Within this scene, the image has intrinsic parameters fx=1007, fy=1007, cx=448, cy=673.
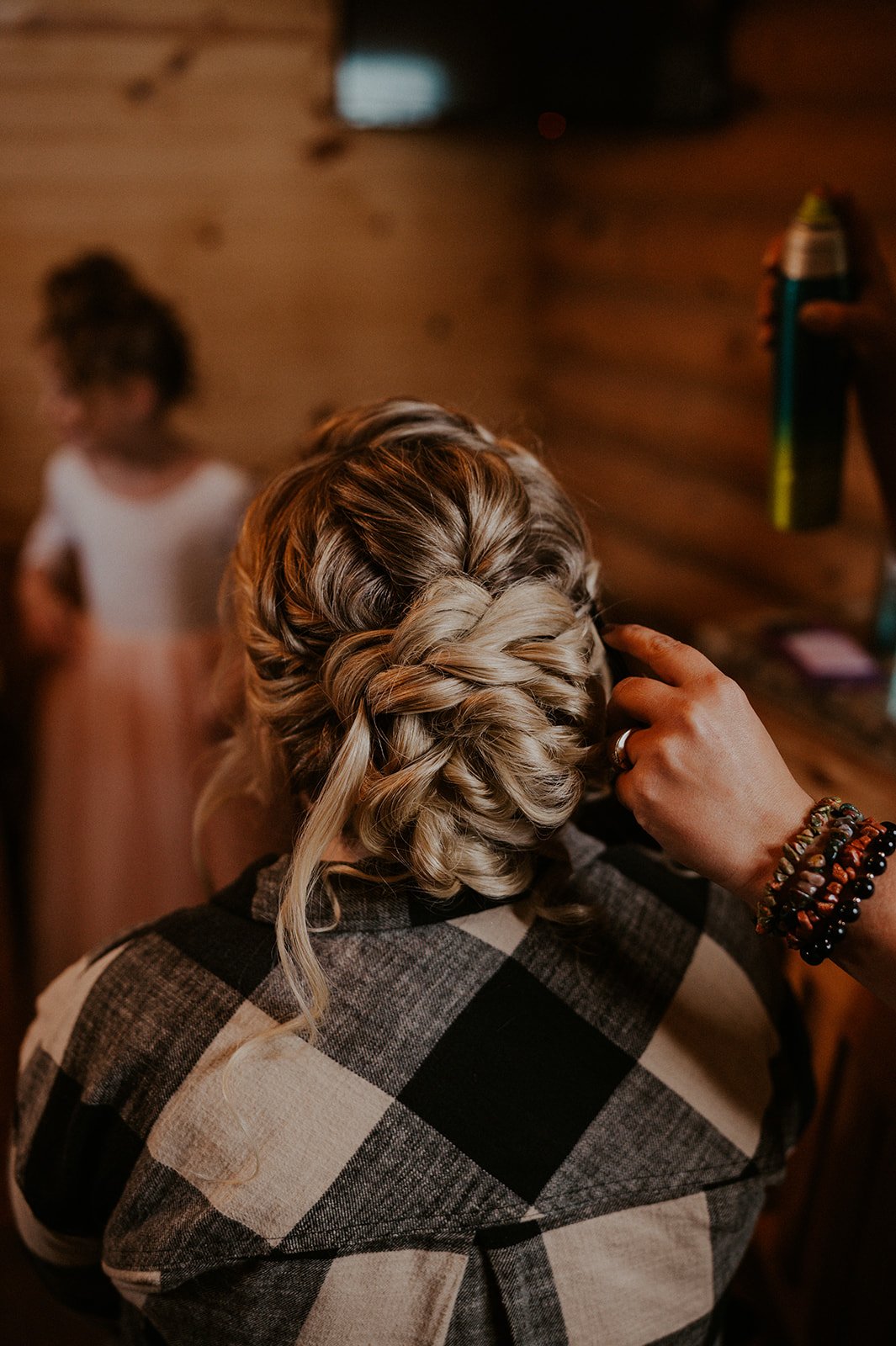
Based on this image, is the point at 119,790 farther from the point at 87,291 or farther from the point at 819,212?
the point at 819,212

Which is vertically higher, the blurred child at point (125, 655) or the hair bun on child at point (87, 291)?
the hair bun on child at point (87, 291)

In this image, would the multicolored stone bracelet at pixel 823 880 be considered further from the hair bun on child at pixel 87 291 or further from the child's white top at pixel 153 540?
the hair bun on child at pixel 87 291

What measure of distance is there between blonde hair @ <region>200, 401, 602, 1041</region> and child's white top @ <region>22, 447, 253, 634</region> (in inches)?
54.3

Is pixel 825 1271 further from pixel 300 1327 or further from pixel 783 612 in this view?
pixel 783 612

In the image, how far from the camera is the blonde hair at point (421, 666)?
64 cm

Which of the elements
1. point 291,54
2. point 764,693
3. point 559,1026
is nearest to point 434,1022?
point 559,1026

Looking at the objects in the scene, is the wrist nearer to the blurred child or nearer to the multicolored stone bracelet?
the multicolored stone bracelet

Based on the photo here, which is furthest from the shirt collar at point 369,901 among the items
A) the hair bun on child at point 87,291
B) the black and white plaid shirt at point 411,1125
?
the hair bun on child at point 87,291

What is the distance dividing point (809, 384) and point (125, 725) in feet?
5.08

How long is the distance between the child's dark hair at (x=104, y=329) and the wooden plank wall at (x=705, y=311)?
0.97 m

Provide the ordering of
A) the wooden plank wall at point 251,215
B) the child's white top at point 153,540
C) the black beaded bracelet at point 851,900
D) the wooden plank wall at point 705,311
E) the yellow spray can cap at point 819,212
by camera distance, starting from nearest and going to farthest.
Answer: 1. the black beaded bracelet at point 851,900
2. the yellow spray can cap at point 819,212
3. the wooden plank wall at point 705,311
4. the child's white top at point 153,540
5. the wooden plank wall at point 251,215

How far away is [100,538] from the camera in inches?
82.0

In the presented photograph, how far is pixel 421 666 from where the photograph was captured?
0.63m

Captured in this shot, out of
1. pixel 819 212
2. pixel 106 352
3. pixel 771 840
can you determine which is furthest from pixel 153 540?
pixel 771 840
